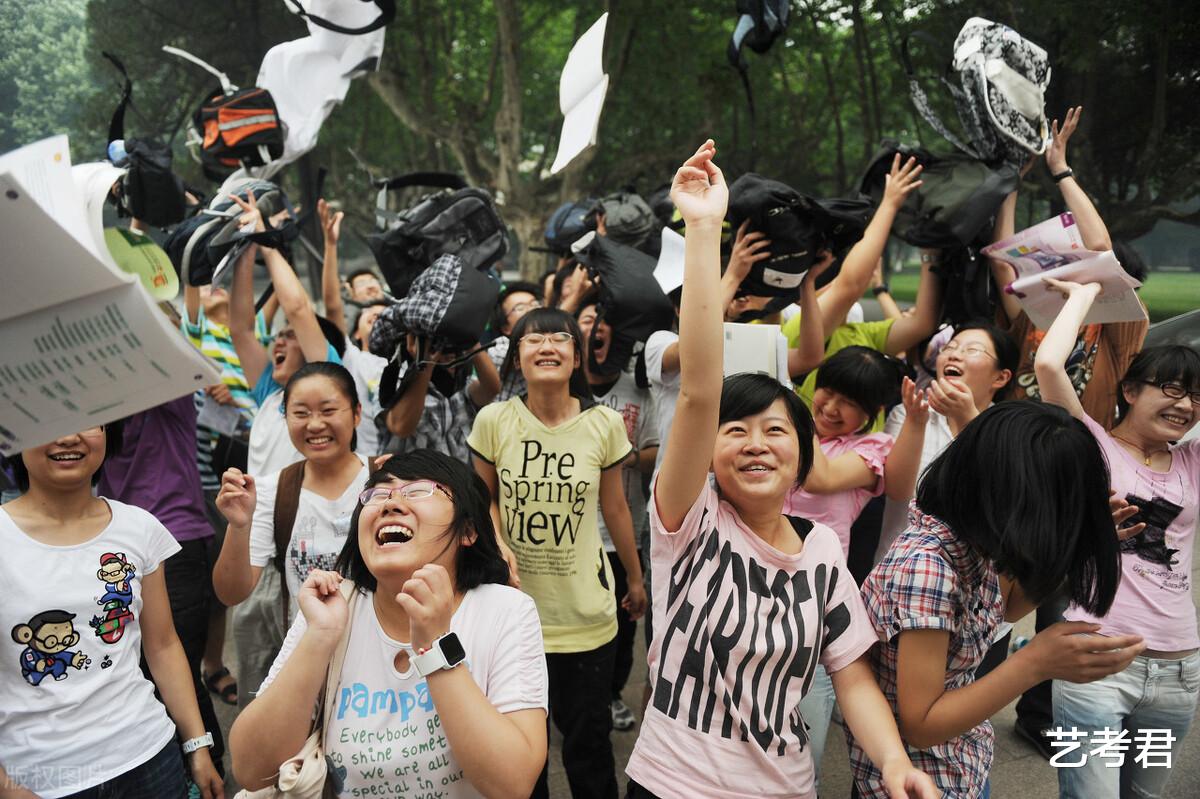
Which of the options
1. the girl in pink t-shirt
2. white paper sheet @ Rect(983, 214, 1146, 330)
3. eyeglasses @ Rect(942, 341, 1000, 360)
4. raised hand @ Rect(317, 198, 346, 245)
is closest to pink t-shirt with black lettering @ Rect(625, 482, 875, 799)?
the girl in pink t-shirt

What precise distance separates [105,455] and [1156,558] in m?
2.79

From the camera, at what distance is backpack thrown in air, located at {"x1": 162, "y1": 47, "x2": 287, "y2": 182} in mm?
3410

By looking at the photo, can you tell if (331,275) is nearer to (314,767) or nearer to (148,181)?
(148,181)

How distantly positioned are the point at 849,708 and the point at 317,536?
5.05 ft

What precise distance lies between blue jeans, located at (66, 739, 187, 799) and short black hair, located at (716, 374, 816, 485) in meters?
1.50

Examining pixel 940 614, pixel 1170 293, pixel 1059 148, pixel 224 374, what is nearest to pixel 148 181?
pixel 224 374

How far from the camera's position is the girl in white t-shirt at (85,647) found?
1.84m

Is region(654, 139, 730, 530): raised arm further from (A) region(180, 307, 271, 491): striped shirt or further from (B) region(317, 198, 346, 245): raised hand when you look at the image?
(A) region(180, 307, 271, 491): striped shirt

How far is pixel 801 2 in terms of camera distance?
11305 millimetres

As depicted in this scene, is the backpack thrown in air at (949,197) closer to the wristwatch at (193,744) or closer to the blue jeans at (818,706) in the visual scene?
the blue jeans at (818,706)

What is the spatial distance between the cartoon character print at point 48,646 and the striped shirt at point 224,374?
70.0 inches

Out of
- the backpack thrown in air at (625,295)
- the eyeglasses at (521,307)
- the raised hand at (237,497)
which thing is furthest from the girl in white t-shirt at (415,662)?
the eyeglasses at (521,307)

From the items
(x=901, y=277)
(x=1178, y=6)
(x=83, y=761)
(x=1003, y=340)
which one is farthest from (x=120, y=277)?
(x=901, y=277)

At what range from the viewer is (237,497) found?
209 centimetres
